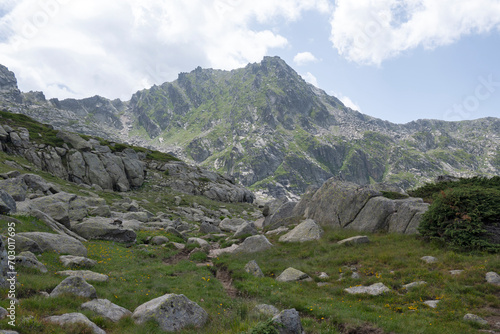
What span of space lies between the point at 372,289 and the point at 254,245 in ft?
41.9

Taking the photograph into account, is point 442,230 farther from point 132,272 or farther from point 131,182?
point 131,182

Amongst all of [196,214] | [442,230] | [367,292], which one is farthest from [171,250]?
[196,214]

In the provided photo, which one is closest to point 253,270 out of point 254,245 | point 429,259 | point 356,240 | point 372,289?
point 254,245

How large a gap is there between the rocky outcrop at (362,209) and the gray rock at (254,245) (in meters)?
8.40

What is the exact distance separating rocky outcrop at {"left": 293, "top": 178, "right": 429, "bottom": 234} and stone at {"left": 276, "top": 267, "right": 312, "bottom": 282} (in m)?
11.4

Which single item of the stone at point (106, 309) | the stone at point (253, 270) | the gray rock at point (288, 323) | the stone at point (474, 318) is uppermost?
the stone at point (106, 309)

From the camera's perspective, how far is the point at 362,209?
1110 inches

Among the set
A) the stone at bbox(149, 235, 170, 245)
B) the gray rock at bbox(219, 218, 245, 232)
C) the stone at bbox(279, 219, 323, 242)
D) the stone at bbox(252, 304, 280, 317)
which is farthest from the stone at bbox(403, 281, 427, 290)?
the gray rock at bbox(219, 218, 245, 232)

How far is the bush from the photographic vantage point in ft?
59.5

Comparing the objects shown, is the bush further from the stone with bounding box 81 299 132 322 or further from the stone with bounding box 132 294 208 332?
the stone with bounding box 81 299 132 322

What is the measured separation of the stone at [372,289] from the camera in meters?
14.5

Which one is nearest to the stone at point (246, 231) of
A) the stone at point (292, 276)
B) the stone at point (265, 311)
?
the stone at point (292, 276)

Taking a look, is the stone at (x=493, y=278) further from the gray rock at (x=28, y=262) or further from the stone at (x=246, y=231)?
the gray rock at (x=28, y=262)

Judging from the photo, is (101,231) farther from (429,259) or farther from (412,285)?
(429,259)
